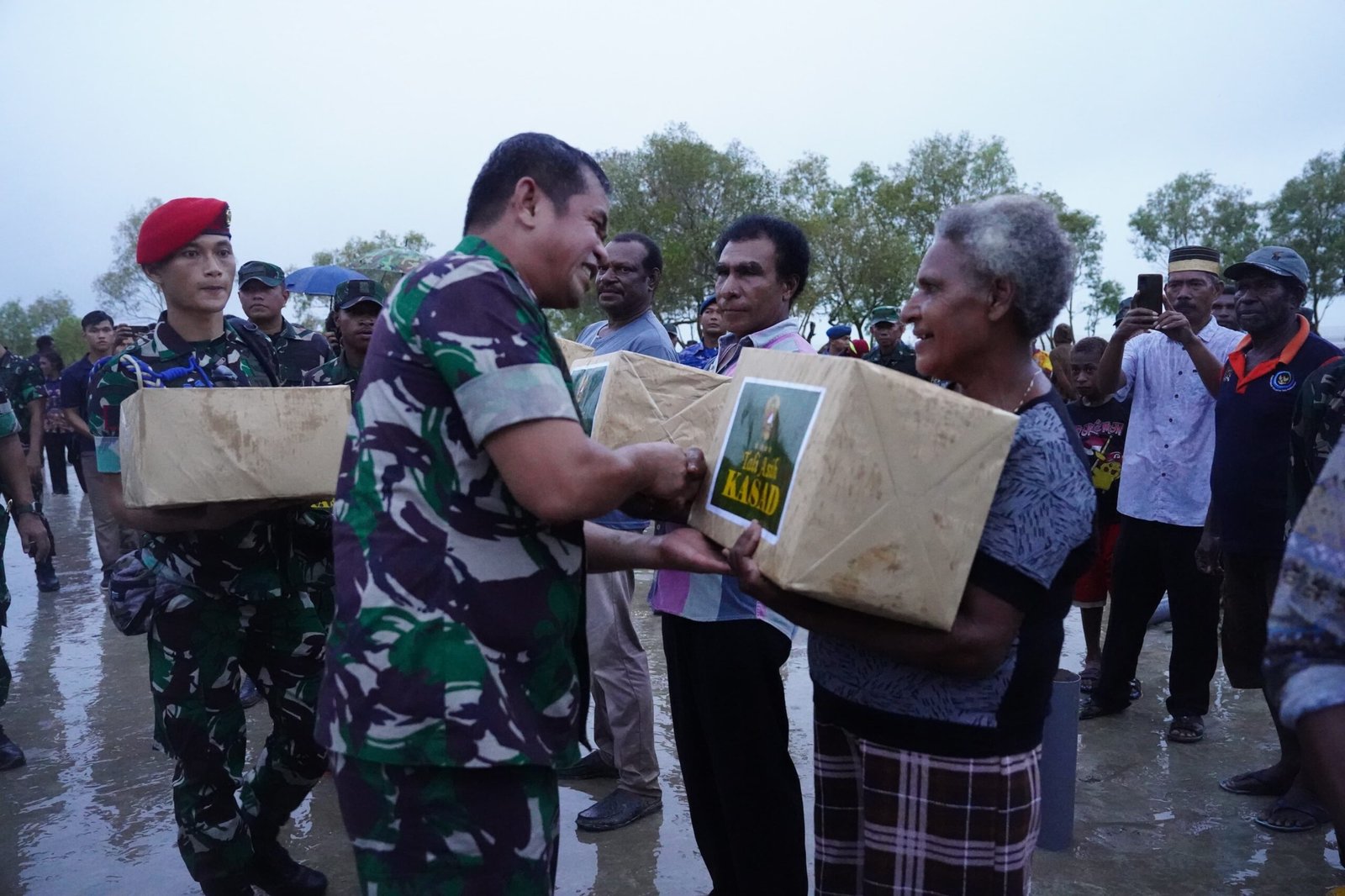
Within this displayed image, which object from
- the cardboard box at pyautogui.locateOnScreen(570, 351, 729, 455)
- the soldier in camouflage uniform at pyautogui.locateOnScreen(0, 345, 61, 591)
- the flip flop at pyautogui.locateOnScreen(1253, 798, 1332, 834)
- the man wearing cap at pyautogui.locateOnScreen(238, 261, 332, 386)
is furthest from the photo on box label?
the soldier in camouflage uniform at pyautogui.locateOnScreen(0, 345, 61, 591)

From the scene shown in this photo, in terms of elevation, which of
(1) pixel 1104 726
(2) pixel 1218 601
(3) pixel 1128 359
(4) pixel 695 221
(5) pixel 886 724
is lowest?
(1) pixel 1104 726

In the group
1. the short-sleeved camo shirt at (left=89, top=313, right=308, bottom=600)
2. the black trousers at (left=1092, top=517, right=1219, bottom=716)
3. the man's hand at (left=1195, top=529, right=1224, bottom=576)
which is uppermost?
the short-sleeved camo shirt at (left=89, top=313, right=308, bottom=600)

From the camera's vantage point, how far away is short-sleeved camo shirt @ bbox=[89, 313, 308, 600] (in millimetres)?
3033

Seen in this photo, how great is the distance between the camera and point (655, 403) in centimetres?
240

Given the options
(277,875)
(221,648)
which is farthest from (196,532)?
(277,875)

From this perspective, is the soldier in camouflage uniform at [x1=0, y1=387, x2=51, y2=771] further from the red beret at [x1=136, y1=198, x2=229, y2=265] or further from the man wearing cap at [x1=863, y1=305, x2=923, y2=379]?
the man wearing cap at [x1=863, y1=305, x2=923, y2=379]

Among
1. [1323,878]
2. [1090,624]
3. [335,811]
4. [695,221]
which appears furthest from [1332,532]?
[695,221]

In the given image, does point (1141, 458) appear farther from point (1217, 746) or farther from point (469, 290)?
point (469, 290)

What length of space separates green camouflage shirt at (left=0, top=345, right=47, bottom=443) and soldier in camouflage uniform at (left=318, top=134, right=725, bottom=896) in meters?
8.63

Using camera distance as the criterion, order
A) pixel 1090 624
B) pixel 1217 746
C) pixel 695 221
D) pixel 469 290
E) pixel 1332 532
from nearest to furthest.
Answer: pixel 1332 532 → pixel 469 290 → pixel 1217 746 → pixel 1090 624 → pixel 695 221

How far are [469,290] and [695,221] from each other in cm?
3721

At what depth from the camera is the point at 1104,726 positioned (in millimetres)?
4863

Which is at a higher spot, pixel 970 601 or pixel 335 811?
pixel 970 601

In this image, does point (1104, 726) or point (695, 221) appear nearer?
point (1104, 726)
